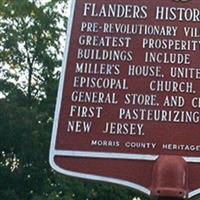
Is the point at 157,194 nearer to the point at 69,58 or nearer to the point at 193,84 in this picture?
the point at 193,84

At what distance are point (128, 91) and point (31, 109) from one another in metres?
8.95

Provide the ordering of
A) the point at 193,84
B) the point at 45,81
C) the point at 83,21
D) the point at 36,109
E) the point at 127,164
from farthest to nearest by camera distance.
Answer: the point at 45,81 < the point at 36,109 < the point at 83,21 < the point at 193,84 < the point at 127,164

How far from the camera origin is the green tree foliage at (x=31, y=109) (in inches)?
524

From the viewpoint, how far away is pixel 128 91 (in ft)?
17.8

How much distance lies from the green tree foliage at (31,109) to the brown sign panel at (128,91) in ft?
22.8

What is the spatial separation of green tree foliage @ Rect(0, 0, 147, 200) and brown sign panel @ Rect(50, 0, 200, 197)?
6.94 meters

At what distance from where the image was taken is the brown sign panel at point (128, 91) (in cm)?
509

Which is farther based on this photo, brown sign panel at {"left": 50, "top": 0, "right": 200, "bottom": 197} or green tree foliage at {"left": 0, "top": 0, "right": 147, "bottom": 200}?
green tree foliage at {"left": 0, "top": 0, "right": 147, "bottom": 200}

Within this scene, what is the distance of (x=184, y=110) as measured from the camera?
209 inches

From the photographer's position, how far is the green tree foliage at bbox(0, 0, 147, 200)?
13.3 metres

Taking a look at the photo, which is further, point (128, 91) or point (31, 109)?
point (31, 109)

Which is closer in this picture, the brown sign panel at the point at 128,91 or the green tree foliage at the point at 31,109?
the brown sign panel at the point at 128,91

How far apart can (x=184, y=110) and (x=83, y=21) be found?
161 centimetres

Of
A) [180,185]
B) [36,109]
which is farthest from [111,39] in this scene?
[36,109]
